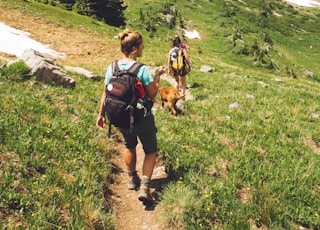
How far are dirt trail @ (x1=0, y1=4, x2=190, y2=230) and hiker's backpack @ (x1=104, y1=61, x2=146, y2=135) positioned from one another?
1639 millimetres

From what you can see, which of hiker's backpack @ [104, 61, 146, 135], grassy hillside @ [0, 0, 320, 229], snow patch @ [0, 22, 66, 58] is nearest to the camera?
grassy hillside @ [0, 0, 320, 229]

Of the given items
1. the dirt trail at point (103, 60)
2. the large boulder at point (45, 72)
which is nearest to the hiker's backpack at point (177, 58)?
the dirt trail at point (103, 60)

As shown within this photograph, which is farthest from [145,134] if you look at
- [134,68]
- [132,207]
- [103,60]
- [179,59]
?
[103,60]

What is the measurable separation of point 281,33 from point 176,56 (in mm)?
85690

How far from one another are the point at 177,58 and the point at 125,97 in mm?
9827

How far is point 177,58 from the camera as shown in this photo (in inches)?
603

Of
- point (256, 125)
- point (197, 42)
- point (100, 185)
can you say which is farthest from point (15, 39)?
point (197, 42)

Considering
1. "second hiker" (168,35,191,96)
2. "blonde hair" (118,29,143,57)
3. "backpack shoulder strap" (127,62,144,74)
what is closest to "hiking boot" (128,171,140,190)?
"backpack shoulder strap" (127,62,144,74)

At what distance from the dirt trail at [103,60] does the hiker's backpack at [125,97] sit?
1.64 metres

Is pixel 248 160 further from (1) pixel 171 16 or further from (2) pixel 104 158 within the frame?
(1) pixel 171 16

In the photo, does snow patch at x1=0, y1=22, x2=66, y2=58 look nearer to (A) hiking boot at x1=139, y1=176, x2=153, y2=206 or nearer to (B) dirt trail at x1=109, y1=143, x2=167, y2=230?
(B) dirt trail at x1=109, y1=143, x2=167, y2=230

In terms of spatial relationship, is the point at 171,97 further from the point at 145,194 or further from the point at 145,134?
the point at 145,194

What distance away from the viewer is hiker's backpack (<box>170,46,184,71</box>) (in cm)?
1516

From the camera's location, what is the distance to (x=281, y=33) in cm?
9219
